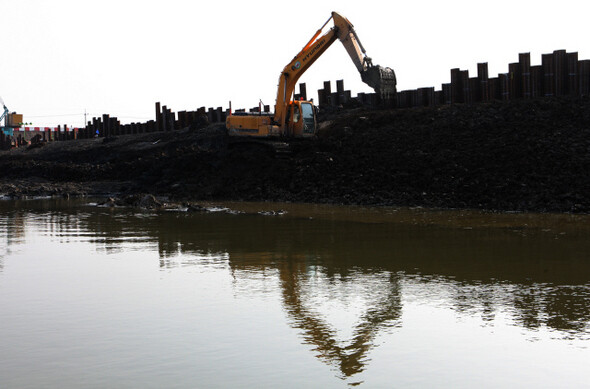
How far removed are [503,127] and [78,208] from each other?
56.4 feet

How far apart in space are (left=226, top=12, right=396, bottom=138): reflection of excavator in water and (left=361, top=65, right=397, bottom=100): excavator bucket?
2140mm

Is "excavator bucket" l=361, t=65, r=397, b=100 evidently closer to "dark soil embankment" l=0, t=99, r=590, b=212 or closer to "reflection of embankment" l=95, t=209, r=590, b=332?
"dark soil embankment" l=0, t=99, r=590, b=212

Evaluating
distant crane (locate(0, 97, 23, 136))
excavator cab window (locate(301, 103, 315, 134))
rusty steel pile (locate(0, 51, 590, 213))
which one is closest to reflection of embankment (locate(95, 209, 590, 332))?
rusty steel pile (locate(0, 51, 590, 213))

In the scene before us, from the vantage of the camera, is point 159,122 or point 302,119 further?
point 159,122

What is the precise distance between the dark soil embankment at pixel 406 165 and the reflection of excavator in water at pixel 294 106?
94cm

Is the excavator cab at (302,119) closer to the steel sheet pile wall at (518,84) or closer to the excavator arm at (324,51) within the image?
the excavator arm at (324,51)

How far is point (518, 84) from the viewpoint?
3381 centimetres

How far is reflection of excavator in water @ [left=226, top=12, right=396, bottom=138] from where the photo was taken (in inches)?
1249

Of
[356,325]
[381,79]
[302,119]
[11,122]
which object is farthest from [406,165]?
[11,122]

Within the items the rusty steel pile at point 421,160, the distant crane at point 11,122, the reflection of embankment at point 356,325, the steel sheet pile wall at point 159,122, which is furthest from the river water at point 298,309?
the distant crane at point 11,122

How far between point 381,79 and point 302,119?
5721 millimetres

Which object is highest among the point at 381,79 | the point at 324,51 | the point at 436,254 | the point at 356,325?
the point at 324,51

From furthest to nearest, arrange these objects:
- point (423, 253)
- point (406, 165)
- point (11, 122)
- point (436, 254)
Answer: point (11, 122) → point (406, 165) → point (423, 253) → point (436, 254)

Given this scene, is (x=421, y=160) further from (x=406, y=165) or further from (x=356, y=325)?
(x=356, y=325)
